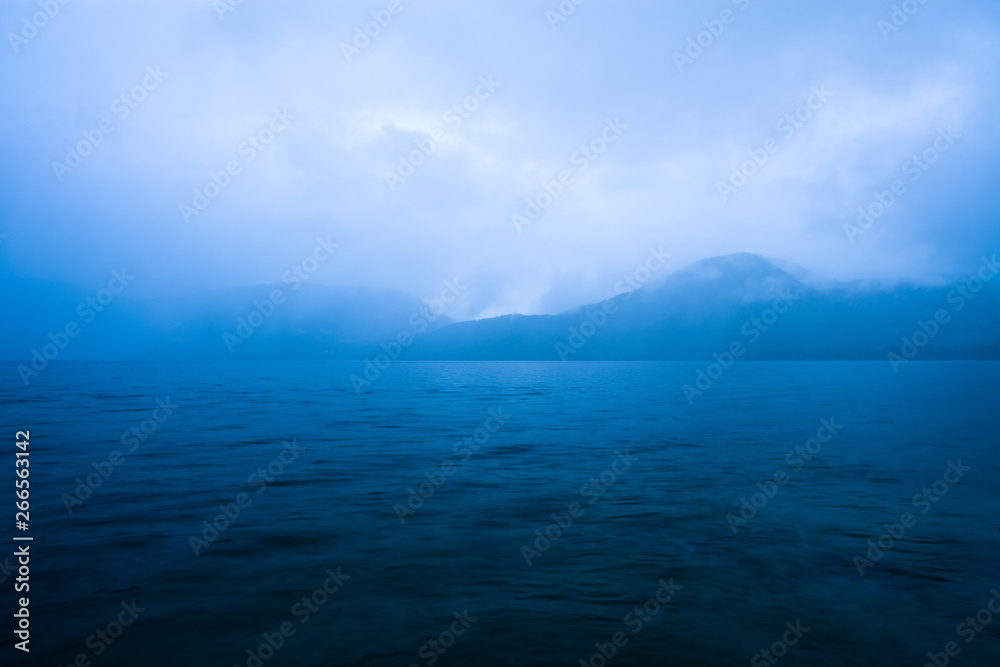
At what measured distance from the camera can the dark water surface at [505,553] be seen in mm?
8023

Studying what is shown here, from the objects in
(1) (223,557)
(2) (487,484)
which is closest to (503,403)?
(2) (487,484)

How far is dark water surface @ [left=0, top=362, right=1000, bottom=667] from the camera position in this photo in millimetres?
8023

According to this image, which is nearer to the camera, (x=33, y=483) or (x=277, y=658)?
(x=277, y=658)

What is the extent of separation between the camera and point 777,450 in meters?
25.3

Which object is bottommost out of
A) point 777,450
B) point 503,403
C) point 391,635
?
point 503,403

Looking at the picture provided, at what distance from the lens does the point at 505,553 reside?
464 inches

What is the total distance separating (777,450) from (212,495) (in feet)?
80.2

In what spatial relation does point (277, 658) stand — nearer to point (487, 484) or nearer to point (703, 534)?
point (703, 534)

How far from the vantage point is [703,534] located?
12938 mm

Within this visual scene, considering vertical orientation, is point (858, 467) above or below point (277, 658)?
below

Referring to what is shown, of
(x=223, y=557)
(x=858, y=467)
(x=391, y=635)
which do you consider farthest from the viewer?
(x=858, y=467)

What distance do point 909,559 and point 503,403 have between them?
4281cm

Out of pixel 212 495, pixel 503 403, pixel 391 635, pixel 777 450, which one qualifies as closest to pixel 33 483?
pixel 212 495

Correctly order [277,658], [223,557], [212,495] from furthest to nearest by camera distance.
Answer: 1. [212,495]
2. [223,557]
3. [277,658]
